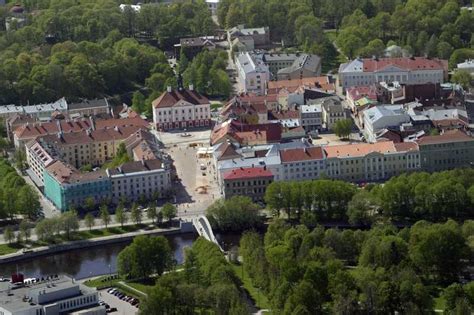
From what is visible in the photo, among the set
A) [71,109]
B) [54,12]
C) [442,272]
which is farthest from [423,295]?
[54,12]

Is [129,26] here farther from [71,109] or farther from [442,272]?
[442,272]

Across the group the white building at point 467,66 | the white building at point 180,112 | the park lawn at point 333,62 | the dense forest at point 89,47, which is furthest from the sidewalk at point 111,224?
the park lawn at point 333,62

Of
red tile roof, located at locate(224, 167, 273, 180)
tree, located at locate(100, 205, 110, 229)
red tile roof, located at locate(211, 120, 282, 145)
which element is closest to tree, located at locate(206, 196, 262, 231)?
red tile roof, located at locate(224, 167, 273, 180)

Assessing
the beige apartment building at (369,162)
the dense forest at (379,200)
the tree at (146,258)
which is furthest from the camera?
the beige apartment building at (369,162)

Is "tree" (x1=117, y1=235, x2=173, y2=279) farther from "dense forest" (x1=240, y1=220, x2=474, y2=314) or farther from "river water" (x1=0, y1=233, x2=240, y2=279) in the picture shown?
"dense forest" (x1=240, y1=220, x2=474, y2=314)

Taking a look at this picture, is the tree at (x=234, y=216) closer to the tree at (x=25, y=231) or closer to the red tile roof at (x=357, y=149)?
the red tile roof at (x=357, y=149)

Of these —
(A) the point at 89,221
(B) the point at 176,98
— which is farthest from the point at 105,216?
(B) the point at 176,98
